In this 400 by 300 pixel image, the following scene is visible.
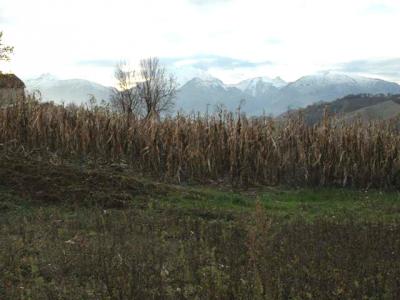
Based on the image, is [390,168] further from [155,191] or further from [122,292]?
[122,292]

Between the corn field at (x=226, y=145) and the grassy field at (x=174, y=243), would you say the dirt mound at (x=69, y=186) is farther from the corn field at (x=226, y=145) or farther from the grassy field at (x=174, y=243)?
the corn field at (x=226, y=145)

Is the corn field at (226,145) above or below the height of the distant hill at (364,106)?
below

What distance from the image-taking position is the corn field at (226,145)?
50.7 feet

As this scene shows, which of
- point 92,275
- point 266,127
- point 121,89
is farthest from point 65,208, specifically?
point 121,89

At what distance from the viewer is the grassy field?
4.65 metres

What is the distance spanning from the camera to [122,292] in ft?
14.4

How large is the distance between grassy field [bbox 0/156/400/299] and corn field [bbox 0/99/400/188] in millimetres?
2172

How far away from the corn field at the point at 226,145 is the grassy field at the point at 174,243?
2172mm

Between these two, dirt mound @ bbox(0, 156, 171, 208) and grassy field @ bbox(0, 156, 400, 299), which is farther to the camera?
dirt mound @ bbox(0, 156, 171, 208)

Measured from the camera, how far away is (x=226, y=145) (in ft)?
52.4

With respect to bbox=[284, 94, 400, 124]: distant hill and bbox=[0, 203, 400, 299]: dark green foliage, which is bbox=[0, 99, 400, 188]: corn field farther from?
bbox=[0, 203, 400, 299]: dark green foliage

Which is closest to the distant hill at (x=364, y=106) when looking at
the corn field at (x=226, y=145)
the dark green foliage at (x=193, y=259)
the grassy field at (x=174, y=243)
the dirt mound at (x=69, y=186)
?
the corn field at (x=226, y=145)

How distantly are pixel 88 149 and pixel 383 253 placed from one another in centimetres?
1217

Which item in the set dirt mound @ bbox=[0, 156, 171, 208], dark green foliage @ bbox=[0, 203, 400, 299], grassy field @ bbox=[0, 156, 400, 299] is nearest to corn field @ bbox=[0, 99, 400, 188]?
grassy field @ bbox=[0, 156, 400, 299]
